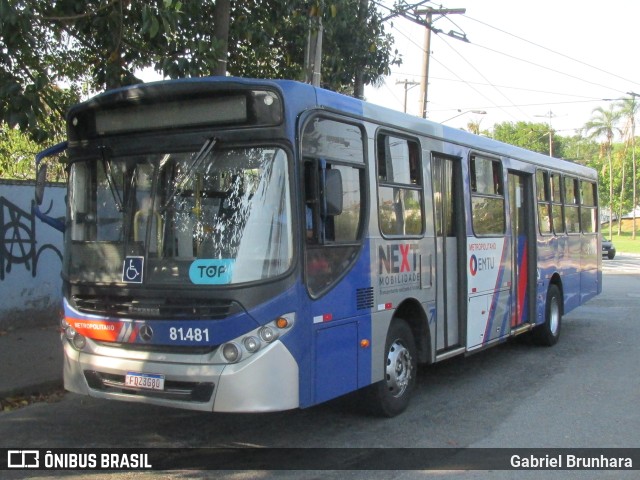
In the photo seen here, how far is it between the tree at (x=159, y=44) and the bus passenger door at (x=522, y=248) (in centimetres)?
364

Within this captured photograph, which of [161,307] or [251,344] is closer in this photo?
[251,344]

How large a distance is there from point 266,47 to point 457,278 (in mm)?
5077

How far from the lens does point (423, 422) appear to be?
6594 mm

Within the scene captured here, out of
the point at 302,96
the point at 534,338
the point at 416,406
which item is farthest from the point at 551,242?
the point at 302,96

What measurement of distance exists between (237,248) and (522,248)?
6040 mm

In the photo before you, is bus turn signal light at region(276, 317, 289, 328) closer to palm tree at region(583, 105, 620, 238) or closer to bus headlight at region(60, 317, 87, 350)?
bus headlight at region(60, 317, 87, 350)

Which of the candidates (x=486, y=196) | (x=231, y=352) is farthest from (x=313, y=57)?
(x=231, y=352)

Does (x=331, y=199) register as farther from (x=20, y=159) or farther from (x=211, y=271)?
(x=20, y=159)

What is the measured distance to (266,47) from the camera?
35.3 ft

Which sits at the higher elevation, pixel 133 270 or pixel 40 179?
pixel 40 179

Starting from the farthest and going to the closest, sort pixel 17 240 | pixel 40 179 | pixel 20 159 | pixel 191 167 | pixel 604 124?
pixel 604 124 → pixel 20 159 → pixel 17 240 → pixel 40 179 → pixel 191 167

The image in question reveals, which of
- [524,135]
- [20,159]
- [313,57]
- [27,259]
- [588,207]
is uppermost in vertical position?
[524,135]

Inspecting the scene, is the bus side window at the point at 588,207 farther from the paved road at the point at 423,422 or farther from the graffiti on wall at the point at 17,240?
the graffiti on wall at the point at 17,240

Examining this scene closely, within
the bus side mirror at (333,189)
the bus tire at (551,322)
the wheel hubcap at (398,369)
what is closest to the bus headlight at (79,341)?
the bus side mirror at (333,189)
